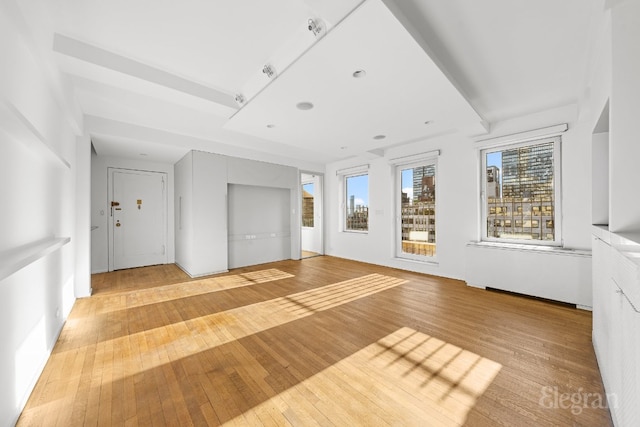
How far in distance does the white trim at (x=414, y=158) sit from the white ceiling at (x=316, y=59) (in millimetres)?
955

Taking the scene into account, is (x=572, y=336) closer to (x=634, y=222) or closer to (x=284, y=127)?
(x=634, y=222)

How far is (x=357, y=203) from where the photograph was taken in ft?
21.7

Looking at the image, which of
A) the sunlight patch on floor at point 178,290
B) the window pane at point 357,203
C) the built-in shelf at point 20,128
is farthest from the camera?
the window pane at point 357,203

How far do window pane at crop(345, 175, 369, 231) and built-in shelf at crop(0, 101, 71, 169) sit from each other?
554 cm

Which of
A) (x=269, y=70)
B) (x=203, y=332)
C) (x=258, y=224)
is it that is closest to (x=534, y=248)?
(x=269, y=70)

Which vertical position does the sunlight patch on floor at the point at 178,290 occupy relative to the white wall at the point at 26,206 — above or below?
below

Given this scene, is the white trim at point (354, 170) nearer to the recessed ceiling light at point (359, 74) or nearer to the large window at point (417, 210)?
the large window at point (417, 210)

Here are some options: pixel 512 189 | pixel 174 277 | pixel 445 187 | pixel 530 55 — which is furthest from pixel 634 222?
pixel 174 277

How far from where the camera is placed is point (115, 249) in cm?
523

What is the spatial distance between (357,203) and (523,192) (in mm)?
3517

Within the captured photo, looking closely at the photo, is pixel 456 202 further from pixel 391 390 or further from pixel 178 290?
pixel 178 290

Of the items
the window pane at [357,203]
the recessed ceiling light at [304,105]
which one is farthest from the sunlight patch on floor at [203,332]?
the window pane at [357,203]

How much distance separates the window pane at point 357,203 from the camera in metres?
6.37

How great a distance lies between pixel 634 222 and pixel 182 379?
3287 mm
